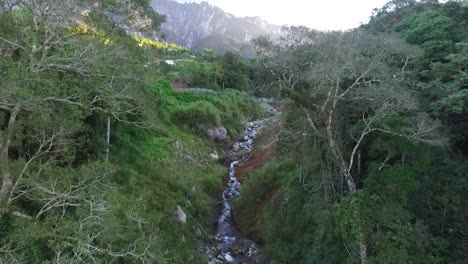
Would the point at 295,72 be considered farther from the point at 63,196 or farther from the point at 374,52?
the point at 63,196

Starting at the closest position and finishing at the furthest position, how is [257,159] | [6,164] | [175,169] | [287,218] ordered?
[6,164] < [287,218] < [175,169] < [257,159]

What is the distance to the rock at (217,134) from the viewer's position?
36.2 meters

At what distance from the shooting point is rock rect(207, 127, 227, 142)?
36250 mm

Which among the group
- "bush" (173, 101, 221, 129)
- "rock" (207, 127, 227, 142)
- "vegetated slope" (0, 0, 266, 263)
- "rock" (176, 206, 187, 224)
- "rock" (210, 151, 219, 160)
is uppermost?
"vegetated slope" (0, 0, 266, 263)

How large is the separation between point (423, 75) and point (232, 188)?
1534 centimetres

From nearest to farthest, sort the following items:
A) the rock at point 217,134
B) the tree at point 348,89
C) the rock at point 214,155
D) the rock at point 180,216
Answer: the tree at point 348,89 < the rock at point 180,216 < the rock at point 214,155 < the rock at point 217,134

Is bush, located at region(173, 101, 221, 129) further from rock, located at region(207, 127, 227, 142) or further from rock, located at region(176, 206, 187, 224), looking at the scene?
rock, located at region(176, 206, 187, 224)

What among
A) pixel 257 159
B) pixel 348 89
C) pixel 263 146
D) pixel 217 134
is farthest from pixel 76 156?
pixel 217 134

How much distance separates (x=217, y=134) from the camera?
1444 inches

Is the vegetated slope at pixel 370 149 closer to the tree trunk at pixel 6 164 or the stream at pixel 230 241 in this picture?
the stream at pixel 230 241

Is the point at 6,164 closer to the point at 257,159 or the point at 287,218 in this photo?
the point at 287,218

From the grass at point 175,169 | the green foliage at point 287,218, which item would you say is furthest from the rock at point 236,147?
the green foliage at point 287,218

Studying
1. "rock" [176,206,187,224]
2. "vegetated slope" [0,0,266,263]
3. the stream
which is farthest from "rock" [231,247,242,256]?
"rock" [176,206,187,224]

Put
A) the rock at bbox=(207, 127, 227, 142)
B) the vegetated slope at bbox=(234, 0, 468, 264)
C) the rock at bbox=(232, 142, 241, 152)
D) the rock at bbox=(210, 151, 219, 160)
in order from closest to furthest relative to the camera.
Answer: the vegetated slope at bbox=(234, 0, 468, 264) < the rock at bbox=(210, 151, 219, 160) < the rock at bbox=(207, 127, 227, 142) < the rock at bbox=(232, 142, 241, 152)
